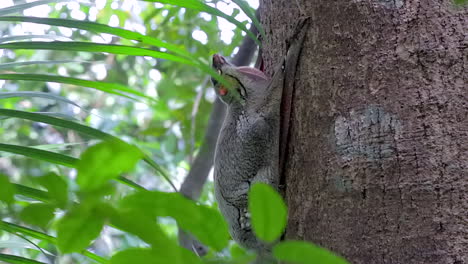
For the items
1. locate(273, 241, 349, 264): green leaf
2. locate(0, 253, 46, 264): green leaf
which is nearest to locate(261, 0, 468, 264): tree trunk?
locate(0, 253, 46, 264): green leaf

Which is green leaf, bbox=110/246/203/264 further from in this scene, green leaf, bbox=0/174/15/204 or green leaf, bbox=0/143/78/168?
green leaf, bbox=0/143/78/168

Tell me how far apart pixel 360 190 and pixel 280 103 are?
0.98 feet

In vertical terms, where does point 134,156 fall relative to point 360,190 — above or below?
below

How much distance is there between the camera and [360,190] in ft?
3.14

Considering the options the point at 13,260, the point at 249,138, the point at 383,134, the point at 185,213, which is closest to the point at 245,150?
the point at 249,138

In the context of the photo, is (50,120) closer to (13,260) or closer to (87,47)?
(87,47)

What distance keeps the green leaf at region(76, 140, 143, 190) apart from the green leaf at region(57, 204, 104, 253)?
0.02 m

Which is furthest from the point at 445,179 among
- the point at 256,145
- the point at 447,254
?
the point at 256,145

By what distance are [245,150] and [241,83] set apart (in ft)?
0.61

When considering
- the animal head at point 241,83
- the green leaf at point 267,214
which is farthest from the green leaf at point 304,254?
the animal head at point 241,83

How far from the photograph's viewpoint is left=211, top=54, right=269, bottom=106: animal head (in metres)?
1.34

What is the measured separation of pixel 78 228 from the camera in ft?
1.40

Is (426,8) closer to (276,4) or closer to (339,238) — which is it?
(276,4)

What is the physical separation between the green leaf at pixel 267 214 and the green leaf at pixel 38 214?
0.17 metres
